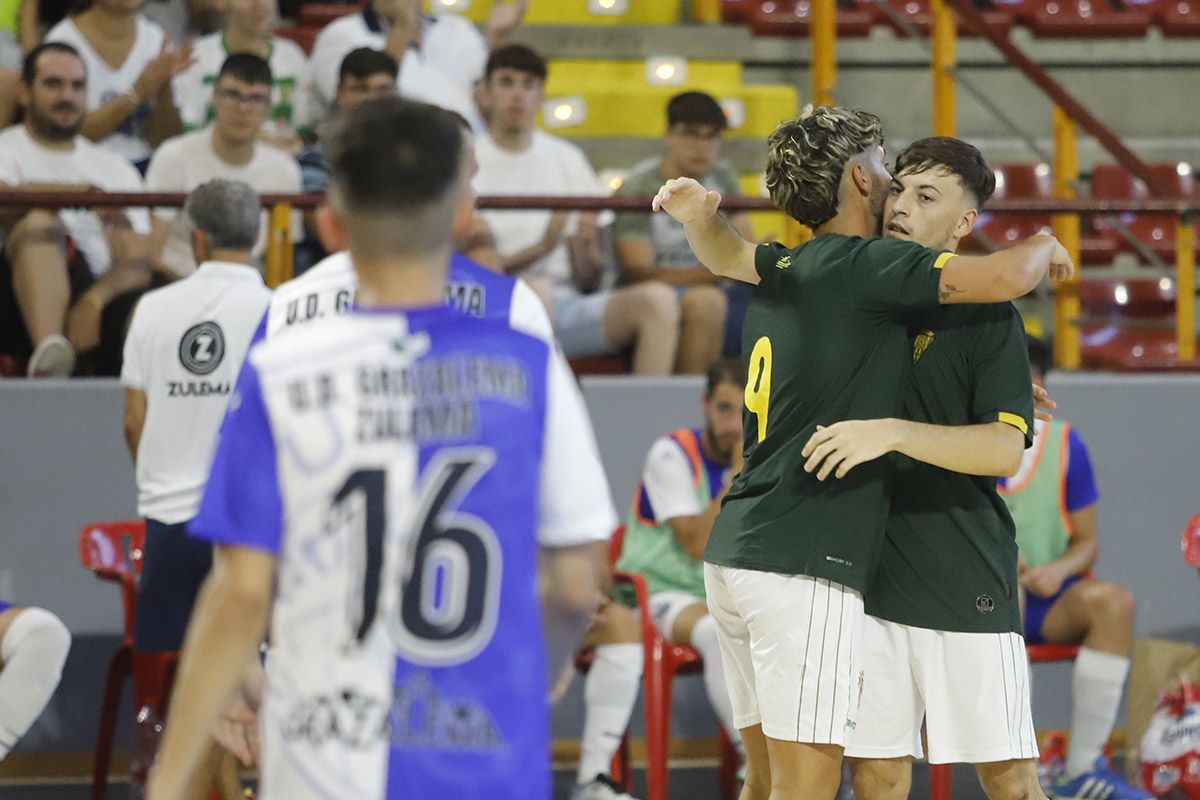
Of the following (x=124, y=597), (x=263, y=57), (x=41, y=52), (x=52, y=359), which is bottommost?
(x=124, y=597)

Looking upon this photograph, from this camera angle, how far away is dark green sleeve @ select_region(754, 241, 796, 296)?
345 cm

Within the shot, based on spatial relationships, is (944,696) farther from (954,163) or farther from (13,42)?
(13,42)

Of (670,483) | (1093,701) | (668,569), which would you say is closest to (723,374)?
(670,483)

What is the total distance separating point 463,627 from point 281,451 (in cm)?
31

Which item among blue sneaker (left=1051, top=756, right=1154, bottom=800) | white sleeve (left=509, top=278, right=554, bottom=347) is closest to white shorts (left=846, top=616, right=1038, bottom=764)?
white sleeve (left=509, top=278, right=554, bottom=347)

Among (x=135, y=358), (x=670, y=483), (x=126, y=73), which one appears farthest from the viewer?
(x=126, y=73)

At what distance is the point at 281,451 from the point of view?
2.06m

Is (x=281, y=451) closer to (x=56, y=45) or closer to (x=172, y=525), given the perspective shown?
(x=172, y=525)

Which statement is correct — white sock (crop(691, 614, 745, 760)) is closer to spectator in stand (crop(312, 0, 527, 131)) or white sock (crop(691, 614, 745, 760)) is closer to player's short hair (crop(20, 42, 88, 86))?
spectator in stand (crop(312, 0, 527, 131))

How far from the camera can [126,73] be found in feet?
25.2

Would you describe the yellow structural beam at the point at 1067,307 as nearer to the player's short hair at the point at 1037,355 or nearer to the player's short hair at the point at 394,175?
the player's short hair at the point at 1037,355

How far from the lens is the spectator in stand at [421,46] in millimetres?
7746

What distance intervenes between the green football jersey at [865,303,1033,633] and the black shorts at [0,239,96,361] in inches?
146

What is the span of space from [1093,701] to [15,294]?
414cm
